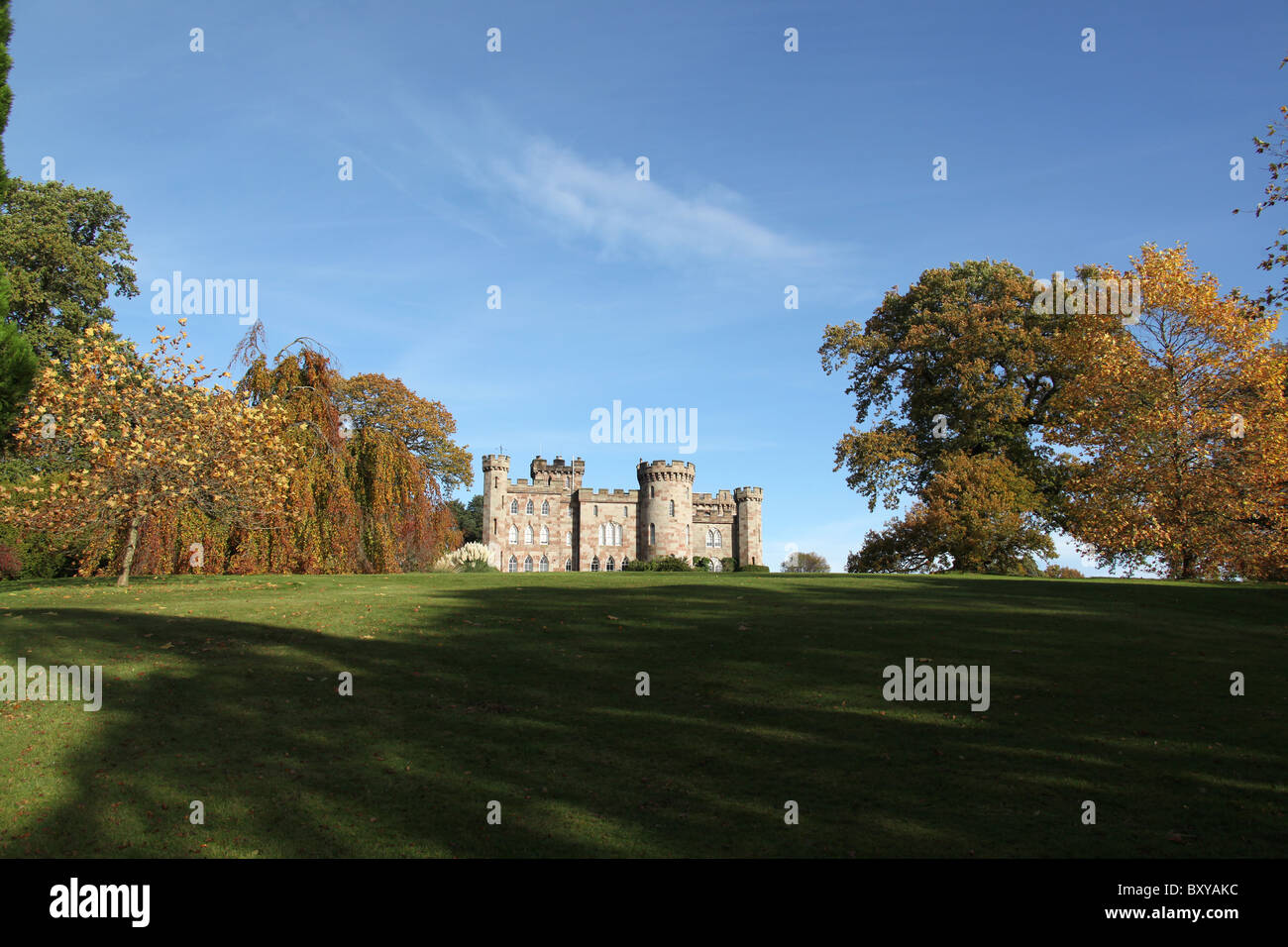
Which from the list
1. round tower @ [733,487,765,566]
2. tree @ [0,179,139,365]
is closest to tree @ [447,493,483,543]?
round tower @ [733,487,765,566]

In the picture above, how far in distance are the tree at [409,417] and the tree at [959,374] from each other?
25.6 meters

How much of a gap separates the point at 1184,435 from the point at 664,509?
2332 inches

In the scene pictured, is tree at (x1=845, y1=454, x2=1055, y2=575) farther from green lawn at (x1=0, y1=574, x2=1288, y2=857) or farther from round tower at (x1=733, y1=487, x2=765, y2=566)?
round tower at (x1=733, y1=487, x2=765, y2=566)

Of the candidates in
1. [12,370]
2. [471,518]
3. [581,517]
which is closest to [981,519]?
[12,370]

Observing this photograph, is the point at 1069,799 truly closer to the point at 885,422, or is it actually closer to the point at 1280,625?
the point at 1280,625

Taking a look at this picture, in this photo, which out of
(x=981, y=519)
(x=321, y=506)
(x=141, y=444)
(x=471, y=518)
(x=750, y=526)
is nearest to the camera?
(x=141, y=444)

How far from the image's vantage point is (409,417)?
55656 mm

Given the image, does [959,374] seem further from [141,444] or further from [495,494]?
[495,494]

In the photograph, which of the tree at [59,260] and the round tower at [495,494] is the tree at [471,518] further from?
the tree at [59,260]

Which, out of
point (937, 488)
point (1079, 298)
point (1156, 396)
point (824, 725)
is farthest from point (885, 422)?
point (824, 725)

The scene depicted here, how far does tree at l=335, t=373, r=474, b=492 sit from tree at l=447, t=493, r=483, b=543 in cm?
3510

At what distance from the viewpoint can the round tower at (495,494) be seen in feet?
276

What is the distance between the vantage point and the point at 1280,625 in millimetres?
17625
